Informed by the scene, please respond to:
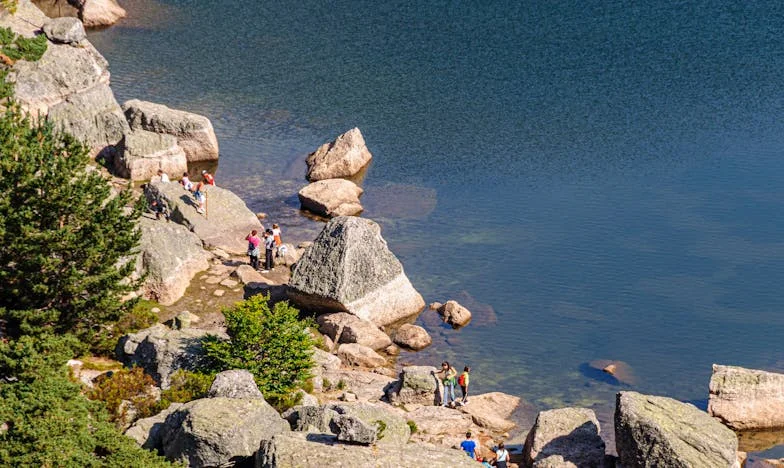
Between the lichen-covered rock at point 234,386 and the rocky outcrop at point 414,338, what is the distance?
15.0 metres

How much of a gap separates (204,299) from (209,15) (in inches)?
2220

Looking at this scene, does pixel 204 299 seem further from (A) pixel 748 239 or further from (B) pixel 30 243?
(A) pixel 748 239

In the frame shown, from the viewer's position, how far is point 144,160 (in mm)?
60094

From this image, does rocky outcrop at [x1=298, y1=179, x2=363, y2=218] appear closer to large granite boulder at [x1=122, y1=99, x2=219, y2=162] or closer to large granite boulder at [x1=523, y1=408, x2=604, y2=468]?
large granite boulder at [x1=122, y1=99, x2=219, y2=162]

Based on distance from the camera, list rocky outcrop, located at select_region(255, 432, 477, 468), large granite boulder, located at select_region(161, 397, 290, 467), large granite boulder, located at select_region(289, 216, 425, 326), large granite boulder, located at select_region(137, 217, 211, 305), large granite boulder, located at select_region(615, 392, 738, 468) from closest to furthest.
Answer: rocky outcrop, located at select_region(255, 432, 477, 468) < large granite boulder, located at select_region(161, 397, 290, 467) < large granite boulder, located at select_region(615, 392, 738, 468) < large granite boulder, located at select_region(137, 217, 211, 305) < large granite boulder, located at select_region(289, 216, 425, 326)

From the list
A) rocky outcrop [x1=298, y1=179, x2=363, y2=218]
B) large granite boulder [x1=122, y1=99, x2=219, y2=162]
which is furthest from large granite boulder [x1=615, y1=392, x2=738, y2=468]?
large granite boulder [x1=122, y1=99, x2=219, y2=162]

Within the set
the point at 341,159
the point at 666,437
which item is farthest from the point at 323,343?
the point at 341,159

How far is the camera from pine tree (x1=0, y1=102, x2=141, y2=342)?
109 ft

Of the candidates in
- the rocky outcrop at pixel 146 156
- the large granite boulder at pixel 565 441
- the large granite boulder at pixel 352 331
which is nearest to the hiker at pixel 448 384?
the large granite boulder at pixel 565 441

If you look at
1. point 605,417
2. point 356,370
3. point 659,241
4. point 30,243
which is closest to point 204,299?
point 356,370

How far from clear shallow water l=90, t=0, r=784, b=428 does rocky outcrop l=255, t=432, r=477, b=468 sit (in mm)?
14694

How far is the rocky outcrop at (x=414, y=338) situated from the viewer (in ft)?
148

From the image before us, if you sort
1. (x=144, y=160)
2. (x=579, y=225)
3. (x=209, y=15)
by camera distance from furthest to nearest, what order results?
(x=209, y=15) → (x=144, y=160) → (x=579, y=225)

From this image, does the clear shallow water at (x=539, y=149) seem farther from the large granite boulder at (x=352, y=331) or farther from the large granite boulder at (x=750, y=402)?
the large granite boulder at (x=750, y=402)
